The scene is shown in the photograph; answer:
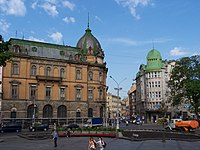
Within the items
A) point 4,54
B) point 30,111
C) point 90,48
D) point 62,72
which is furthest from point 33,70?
point 4,54

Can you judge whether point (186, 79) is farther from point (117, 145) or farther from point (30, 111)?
point (30, 111)

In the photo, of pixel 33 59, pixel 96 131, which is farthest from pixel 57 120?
pixel 96 131

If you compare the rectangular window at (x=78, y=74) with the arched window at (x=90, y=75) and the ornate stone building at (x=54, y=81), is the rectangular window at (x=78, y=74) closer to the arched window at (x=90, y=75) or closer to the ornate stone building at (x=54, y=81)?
the ornate stone building at (x=54, y=81)

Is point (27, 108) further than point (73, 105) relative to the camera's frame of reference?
No

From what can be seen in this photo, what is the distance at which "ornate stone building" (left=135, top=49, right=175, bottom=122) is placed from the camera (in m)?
86.9

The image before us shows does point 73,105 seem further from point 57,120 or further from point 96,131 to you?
point 96,131

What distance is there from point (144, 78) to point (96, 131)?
193ft

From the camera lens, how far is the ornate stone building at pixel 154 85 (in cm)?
8688

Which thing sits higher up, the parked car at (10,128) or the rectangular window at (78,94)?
the rectangular window at (78,94)

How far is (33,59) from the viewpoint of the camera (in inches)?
2495

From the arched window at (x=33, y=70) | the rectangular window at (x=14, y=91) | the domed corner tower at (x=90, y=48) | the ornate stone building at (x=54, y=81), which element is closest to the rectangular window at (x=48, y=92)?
the ornate stone building at (x=54, y=81)

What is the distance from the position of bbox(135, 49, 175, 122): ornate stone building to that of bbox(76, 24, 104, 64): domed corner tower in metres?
23.0

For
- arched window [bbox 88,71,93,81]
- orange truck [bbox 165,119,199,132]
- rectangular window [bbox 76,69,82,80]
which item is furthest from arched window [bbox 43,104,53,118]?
orange truck [bbox 165,119,199,132]

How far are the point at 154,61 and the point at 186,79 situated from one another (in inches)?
1440
